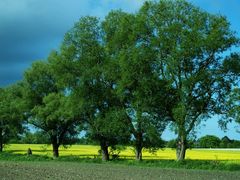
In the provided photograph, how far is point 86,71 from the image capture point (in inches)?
2464

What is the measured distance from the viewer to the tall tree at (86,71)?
63.0 meters

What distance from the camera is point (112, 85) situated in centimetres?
6397

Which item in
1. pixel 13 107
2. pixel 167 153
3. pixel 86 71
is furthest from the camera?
pixel 167 153

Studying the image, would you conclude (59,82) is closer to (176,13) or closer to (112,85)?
(112,85)

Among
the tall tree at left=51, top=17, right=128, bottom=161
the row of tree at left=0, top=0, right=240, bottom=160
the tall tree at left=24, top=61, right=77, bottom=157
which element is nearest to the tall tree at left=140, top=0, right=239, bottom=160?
the row of tree at left=0, top=0, right=240, bottom=160

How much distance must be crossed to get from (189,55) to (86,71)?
14102mm

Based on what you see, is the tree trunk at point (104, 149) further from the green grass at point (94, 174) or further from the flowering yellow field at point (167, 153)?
the green grass at point (94, 174)

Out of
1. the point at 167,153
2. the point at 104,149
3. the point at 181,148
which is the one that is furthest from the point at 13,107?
the point at 181,148

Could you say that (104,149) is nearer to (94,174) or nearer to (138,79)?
(138,79)

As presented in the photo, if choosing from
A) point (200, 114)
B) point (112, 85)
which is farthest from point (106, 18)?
point (200, 114)

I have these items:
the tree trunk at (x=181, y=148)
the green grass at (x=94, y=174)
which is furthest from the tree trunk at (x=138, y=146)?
the green grass at (x=94, y=174)

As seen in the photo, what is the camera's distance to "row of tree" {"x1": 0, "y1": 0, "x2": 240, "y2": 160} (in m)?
53.9

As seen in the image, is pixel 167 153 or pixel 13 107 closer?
pixel 13 107

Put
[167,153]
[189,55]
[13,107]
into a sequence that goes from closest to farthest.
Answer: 1. [189,55]
2. [13,107]
3. [167,153]
